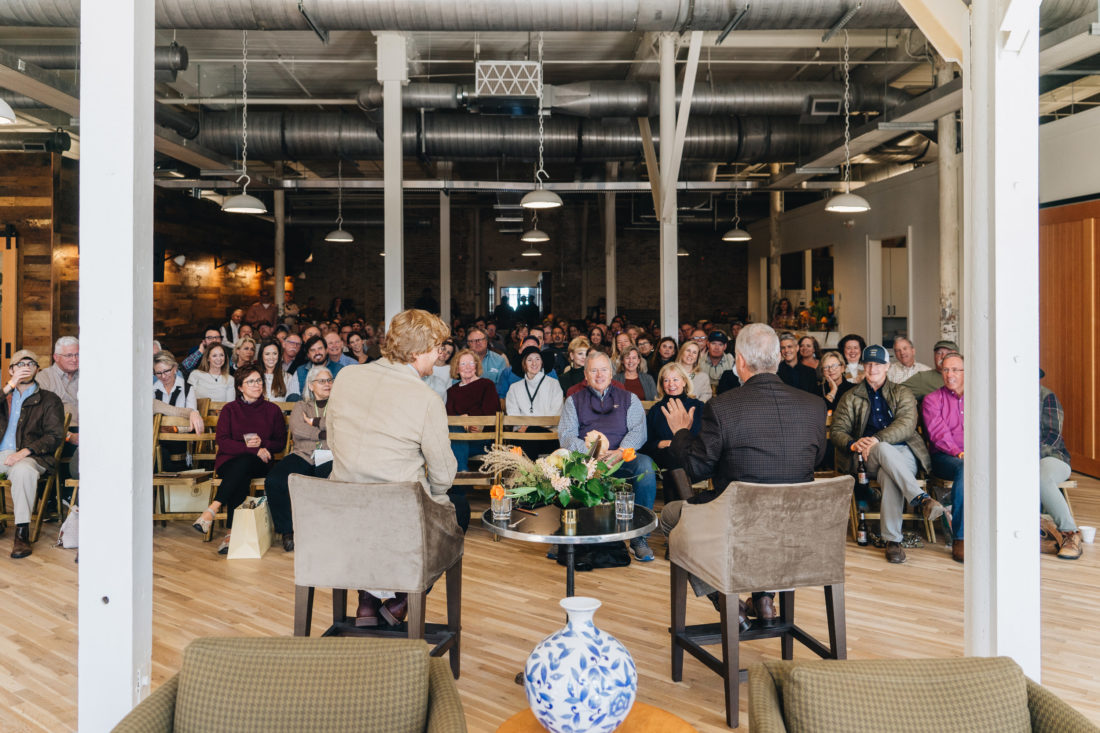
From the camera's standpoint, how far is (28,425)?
18.1 feet

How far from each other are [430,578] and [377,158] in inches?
328

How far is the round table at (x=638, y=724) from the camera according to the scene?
1.92 metres

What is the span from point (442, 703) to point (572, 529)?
1620 mm

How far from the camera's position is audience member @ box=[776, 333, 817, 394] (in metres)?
7.35

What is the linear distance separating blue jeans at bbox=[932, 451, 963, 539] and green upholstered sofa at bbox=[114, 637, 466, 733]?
425cm

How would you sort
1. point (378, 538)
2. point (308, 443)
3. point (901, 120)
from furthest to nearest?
1. point (901, 120)
2. point (308, 443)
3. point (378, 538)

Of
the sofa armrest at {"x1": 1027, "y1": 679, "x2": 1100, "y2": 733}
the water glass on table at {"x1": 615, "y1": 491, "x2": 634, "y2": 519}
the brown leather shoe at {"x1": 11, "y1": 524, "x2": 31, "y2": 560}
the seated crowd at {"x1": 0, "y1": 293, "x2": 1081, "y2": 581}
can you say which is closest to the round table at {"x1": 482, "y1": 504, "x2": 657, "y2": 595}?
the water glass on table at {"x1": 615, "y1": 491, "x2": 634, "y2": 519}

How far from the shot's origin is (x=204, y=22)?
6.07 m

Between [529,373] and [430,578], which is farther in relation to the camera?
[529,373]

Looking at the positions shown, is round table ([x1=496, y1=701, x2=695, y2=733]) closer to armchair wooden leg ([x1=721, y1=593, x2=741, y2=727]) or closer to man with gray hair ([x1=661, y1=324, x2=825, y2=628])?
armchair wooden leg ([x1=721, y1=593, x2=741, y2=727])

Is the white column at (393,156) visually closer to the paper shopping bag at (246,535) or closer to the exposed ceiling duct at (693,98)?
the exposed ceiling duct at (693,98)

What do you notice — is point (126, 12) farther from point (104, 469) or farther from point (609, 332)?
point (609, 332)

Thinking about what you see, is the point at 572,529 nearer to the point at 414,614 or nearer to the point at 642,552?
the point at 414,614

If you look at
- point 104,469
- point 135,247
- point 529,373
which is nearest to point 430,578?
point 104,469
